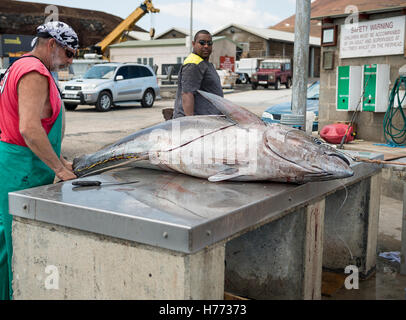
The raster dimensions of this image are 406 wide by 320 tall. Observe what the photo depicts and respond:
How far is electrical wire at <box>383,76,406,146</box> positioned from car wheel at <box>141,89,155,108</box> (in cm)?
1390

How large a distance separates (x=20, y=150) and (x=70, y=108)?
17954 millimetres

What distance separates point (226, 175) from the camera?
274 cm

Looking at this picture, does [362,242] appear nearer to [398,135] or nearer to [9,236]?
[9,236]

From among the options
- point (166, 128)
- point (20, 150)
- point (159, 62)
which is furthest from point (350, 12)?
point (159, 62)

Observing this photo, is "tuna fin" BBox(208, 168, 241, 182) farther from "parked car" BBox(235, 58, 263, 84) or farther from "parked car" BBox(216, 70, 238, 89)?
"parked car" BBox(235, 58, 263, 84)

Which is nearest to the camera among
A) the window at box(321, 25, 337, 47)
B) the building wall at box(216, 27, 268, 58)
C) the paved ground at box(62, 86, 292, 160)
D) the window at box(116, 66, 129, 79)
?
the window at box(321, 25, 337, 47)

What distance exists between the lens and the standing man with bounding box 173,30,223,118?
4711mm

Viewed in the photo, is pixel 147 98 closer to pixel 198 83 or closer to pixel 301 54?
pixel 301 54

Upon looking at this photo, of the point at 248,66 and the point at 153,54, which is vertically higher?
the point at 153,54

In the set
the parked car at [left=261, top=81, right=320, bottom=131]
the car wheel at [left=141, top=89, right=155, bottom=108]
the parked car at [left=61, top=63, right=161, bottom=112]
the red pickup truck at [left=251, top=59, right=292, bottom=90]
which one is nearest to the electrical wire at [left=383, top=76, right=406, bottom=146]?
the parked car at [left=261, top=81, right=320, bottom=131]

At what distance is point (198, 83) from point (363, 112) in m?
5.52

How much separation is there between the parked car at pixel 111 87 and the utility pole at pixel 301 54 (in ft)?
43.4

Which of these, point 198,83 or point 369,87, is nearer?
point 198,83

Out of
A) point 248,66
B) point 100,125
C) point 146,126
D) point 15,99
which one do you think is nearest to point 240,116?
point 15,99
